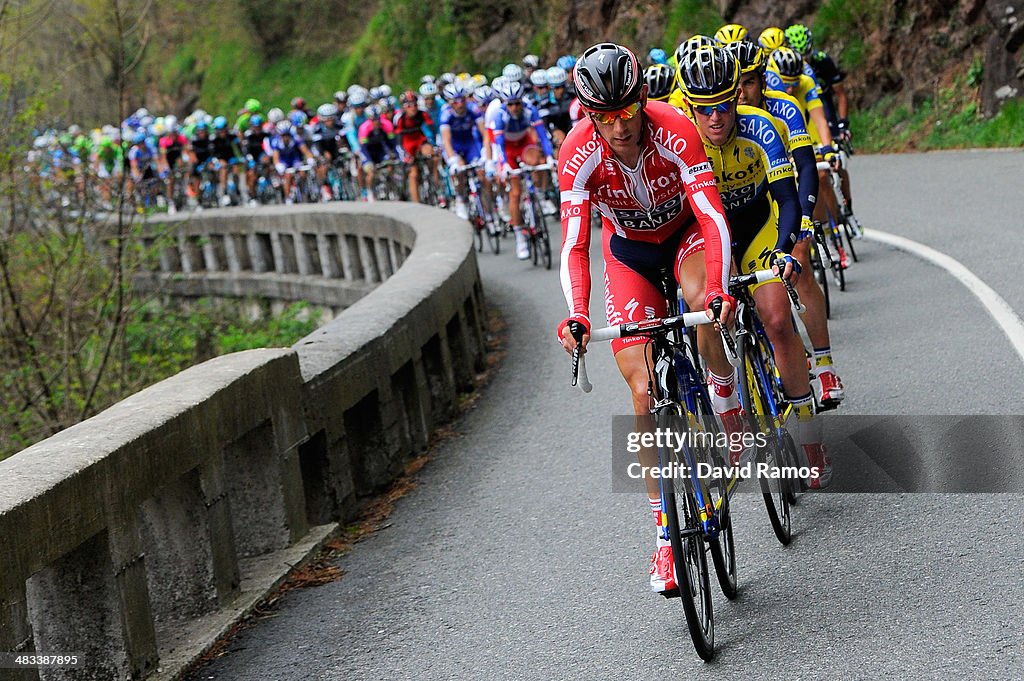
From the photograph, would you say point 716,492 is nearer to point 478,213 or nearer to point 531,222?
point 531,222

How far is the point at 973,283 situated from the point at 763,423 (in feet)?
18.9

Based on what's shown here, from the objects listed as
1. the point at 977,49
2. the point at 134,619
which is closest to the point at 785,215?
the point at 134,619

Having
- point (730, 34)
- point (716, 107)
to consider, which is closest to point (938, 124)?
point (730, 34)

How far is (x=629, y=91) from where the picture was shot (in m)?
5.23

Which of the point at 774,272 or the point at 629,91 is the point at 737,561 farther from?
the point at 629,91

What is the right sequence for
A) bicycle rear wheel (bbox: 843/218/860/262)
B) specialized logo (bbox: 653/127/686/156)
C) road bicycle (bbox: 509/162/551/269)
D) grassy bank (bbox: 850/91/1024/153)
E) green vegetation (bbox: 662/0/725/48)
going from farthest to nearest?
green vegetation (bbox: 662/0/725/48)
grassy bank (bbox: 850/91/1024/153)
road bicycle (bbox: 509/162/551/269)
bicycle rear wheel (bbox: 843/218/860/262)
specialized logo (bbox: 653/127/686/156)

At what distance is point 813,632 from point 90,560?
8.90ft

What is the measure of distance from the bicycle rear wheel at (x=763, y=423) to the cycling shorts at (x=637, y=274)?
0.43 meters

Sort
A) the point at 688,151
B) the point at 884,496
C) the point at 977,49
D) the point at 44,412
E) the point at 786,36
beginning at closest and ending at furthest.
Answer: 1. the point at 688,151
2. the point at 884,496
3. the point at 786,36
4. the point at 44,412
5. the point at 977,49

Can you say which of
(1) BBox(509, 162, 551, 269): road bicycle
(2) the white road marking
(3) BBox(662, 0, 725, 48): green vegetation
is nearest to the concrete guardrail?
(2) the white road marking

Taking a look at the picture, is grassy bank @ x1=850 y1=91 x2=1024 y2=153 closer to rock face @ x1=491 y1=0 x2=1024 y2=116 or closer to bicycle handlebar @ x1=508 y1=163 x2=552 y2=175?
rock face @ x1=491 y1=0 x2=1024 y2=116

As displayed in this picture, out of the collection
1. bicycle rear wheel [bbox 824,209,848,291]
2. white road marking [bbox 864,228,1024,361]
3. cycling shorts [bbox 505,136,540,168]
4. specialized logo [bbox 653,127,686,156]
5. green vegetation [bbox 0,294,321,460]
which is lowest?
green vegetation [bbox 0,294,321,460]

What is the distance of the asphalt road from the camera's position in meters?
4.86

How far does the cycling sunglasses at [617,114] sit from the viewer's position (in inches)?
209
